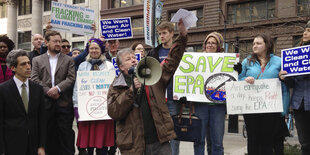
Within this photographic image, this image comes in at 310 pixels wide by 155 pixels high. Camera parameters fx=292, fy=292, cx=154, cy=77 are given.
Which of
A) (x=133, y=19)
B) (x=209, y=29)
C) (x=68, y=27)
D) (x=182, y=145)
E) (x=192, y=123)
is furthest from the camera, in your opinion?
(x=133, y=19)

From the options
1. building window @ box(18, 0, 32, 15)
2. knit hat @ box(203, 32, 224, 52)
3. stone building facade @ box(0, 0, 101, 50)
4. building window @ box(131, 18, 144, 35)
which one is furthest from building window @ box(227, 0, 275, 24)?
building window @ box(18, 0, 32, 15)

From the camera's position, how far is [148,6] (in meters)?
9.52

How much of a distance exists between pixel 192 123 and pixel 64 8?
467 centimetres

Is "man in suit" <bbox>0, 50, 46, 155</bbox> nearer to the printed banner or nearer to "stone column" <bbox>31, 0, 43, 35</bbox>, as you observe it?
the printed banner

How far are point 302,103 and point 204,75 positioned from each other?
149cm

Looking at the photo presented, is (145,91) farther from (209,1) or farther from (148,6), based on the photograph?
(209,1)

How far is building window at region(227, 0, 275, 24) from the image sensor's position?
22.9 meters

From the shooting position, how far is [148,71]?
2998mm

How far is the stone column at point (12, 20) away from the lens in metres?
37.9

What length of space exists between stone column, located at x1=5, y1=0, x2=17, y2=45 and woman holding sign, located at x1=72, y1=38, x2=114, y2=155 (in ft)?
121

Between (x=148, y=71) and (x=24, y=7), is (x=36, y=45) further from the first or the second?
(x=24, y=7)

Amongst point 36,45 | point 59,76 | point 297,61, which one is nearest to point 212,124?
point 297,61

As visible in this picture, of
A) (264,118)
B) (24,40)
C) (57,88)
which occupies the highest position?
(24,40)

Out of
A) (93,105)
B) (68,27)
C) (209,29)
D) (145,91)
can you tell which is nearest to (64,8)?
(68,27)
